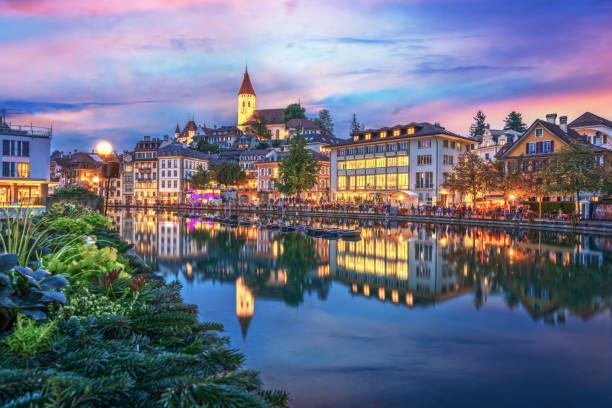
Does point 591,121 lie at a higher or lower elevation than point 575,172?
higher

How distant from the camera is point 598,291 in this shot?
54.1 ft

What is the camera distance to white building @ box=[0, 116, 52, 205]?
45.0m

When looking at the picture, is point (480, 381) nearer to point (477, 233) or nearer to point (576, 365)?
point (576, 365)

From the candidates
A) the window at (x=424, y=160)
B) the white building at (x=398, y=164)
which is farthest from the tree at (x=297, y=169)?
the window at (x=424, y=160)

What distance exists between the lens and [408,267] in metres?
22.2

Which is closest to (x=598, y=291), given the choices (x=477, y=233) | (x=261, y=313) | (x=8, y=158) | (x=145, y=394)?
(x=261, y=313)

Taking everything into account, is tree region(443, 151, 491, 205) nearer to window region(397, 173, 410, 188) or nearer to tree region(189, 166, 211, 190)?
window region(397, 173, 410, 188)

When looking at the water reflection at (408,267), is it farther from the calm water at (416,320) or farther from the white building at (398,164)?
→ the white building at (398,164)

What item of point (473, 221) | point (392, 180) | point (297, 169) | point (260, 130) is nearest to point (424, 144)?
point (392, 180)

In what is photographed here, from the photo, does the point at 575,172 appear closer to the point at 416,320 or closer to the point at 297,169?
the point at 416,320

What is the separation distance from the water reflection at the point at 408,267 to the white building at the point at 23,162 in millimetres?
19279

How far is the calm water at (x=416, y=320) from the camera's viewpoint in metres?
8.13

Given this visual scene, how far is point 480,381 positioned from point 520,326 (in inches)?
181

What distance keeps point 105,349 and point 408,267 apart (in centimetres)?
1995
